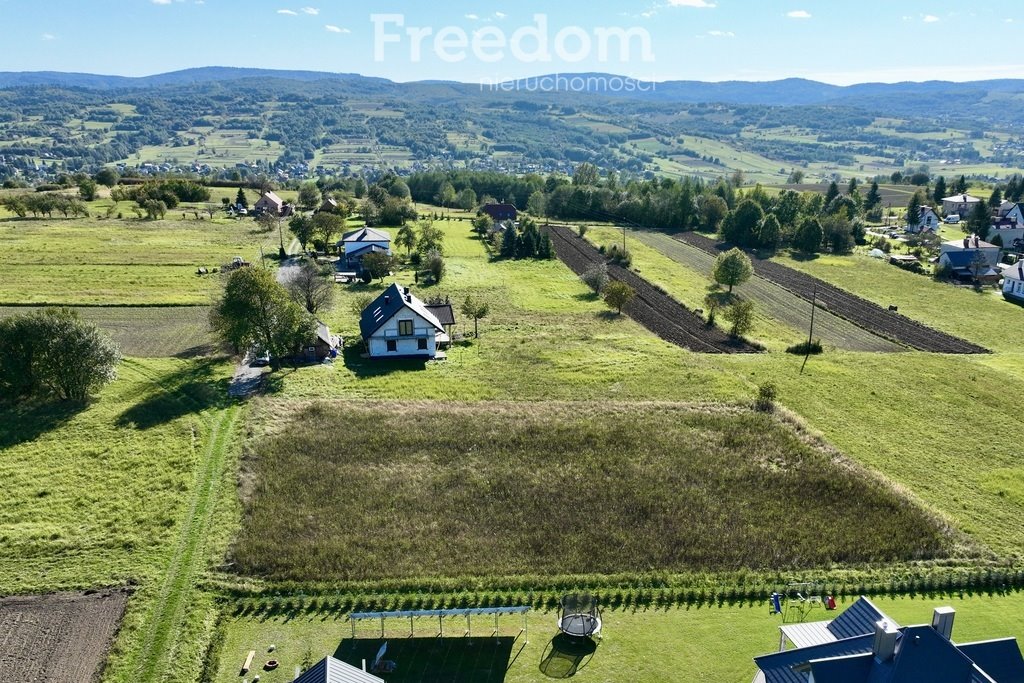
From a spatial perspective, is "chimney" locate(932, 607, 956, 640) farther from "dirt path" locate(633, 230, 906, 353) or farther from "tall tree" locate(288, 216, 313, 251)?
"tall tree" locate(288, 216, 313, 251)

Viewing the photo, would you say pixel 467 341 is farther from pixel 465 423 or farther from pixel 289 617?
pixel 289 617

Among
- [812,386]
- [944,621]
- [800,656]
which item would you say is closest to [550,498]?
[800,656]

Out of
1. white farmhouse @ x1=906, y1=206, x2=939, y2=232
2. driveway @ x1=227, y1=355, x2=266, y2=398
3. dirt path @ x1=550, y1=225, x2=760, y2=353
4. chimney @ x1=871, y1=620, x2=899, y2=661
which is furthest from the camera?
white farmhouse @ x1=906, y1=206, x2=939, y2=232

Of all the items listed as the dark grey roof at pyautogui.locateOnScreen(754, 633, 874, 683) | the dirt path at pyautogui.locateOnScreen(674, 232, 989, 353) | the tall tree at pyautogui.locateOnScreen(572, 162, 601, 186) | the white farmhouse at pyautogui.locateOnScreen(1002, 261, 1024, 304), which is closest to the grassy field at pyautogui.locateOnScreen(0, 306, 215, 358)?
the dark grey roof at pyautogui.locateOnScreen(754, 633, 874, 683)

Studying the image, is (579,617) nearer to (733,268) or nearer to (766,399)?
(766,399)

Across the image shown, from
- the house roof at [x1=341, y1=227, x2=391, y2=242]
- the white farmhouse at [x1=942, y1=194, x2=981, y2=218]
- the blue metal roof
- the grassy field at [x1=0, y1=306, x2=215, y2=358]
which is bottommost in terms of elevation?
the blue metal roof

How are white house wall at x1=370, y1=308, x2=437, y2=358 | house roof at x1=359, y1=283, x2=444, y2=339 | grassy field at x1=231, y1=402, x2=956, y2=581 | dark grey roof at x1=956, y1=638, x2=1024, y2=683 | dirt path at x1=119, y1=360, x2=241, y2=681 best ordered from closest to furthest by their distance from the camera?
1. dark grey roof at x1=956, y1=638, x2=1024, y2=683
2. dirt path at x1=119, y1=360, x2=241, y2=681
3. grassy field at x1=231, y1=402, x2=956, y2=581
4. house roof at x1=359, y1=283, x2=444, y2=339
5. white house wall at x1=370, y1=308, x2=437, y2=358

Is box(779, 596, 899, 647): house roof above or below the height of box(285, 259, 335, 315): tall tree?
below
